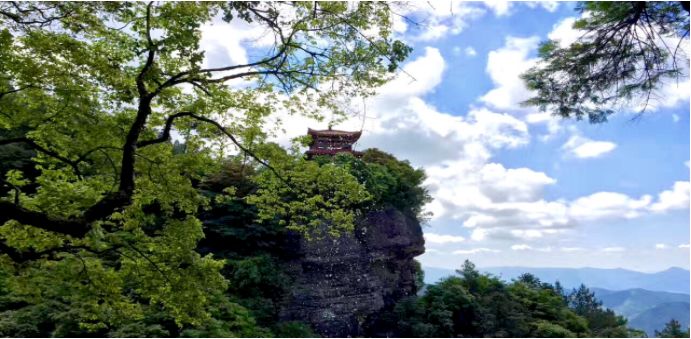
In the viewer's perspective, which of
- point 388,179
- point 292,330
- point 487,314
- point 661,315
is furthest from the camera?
point 661,315

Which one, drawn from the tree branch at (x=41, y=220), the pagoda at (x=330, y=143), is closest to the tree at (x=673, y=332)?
the pagoda at (x=330, y=143)

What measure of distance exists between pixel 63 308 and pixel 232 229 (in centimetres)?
571

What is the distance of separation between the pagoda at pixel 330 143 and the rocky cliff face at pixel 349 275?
3.96 metres

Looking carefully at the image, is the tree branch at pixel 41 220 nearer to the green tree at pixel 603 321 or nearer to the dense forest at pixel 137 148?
the dense forest at pixel 137 148

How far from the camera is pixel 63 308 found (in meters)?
10.6

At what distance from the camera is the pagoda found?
19.7 metres

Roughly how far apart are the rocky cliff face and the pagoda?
13.0ft

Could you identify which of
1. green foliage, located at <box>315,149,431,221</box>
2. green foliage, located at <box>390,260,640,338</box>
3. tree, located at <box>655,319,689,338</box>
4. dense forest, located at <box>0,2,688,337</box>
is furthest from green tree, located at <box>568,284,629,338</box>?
dense forest, located at <box>0,2,688,337</box>

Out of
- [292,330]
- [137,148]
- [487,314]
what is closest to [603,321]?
[487,314]

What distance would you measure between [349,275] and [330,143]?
6.69m

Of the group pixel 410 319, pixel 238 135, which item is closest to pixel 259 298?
pixel 410 319

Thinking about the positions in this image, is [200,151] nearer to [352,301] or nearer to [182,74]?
[182,74]

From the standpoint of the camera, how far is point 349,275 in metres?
16.0

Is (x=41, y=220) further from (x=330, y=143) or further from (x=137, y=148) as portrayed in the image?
(x=330, y=143)
